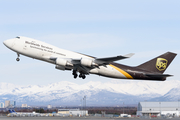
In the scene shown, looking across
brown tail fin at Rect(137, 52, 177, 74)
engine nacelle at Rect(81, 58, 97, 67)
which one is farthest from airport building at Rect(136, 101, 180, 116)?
engine nacelle at Rect(81, 58, 97, 67)

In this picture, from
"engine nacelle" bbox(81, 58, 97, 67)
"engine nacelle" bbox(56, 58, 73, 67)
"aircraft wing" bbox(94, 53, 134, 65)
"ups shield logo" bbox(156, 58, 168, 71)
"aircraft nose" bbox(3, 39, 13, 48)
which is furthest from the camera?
"ups shield logo" bbox(156, 58, 168, 71)

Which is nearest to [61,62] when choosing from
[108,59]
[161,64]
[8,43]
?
[108,59]

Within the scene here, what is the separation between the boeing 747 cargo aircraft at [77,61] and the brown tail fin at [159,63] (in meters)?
0.46

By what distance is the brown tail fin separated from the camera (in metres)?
51.4

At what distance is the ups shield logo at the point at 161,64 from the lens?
51547 mm

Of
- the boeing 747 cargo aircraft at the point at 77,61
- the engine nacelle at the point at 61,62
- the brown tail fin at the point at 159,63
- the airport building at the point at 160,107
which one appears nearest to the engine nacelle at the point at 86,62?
the boeing 747 cargo aircraft at the point at 77,61

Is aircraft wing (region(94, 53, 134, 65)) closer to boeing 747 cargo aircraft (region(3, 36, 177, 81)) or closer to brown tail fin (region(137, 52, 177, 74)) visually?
boeing 747 cargo aircraft (region(3, 36, 177, 81))

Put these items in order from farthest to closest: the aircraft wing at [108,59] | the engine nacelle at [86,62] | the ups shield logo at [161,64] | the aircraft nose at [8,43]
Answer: the ups shield logo at [161,64] → the aircraft nose at [8,43] → the engine nacelle at [86,62] → the aircraft wing at [108,59]

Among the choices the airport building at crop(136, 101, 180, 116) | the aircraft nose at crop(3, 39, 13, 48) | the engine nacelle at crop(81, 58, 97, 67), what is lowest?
the airport building at crop(136, 101, 180, 116)

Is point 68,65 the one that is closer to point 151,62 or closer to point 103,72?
point 103,72

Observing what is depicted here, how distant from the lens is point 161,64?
2036 inches

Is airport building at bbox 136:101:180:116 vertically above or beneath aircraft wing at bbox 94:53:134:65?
beneath

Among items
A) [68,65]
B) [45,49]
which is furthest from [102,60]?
[45,49]

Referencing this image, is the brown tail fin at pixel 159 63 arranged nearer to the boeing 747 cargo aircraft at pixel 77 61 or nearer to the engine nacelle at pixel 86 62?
the boeing 747 cargo aircraft at pixel 77 61
